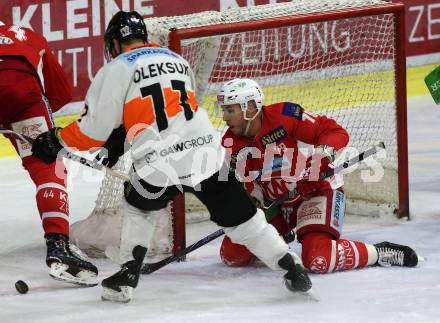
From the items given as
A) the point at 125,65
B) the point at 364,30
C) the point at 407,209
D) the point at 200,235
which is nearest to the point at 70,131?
the point at 125,65

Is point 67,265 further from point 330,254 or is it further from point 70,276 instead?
point 330,254

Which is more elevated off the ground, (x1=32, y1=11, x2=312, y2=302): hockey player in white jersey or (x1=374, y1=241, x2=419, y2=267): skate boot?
(x1=32, y1=11, x2=312, y2=302): hockey player in white jersey

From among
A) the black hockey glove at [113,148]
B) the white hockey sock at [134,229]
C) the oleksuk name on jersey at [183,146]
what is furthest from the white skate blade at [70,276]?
the oleksuk name on jersey at [183,146]

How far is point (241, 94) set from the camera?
5180 mm

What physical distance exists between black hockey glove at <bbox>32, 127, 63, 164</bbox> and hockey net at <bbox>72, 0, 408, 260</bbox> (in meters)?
0.90

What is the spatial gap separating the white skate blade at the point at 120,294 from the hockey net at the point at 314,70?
730mm

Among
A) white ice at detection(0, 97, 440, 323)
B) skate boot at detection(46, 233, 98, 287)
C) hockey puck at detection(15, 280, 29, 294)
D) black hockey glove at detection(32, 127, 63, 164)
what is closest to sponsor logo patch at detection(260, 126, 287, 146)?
white ice at detection(0, 97, 440, 323)

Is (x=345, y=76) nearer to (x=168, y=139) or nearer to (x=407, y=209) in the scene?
(x=407, y=209)

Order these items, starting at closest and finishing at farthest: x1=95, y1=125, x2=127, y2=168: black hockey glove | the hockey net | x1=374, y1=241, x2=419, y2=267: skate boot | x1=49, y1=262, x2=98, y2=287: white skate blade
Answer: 1. x1=95, y1=125, x2=127, y2=168: black hockey glove
2. x1=49, y1=262, x2=98, y2=287: white skate blade
3. x1=374, y1=241, x2=419, y2=267: skate boot
4. the hockey net

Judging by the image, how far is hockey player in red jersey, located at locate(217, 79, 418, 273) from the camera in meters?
5.21

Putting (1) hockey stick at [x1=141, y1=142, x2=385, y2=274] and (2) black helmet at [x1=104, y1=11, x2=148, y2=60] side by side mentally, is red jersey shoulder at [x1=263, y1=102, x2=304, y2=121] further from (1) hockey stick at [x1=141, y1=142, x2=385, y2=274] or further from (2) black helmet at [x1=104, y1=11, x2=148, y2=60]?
(2) black helmet at [x1=104, y1=11, x2=148, y2=60]

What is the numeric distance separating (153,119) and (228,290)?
32.3 inches

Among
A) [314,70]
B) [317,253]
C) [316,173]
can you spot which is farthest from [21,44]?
[314,70]

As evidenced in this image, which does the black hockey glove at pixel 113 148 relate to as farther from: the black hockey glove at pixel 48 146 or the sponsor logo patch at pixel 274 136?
the sponsor logo patch at pixel 274 136
